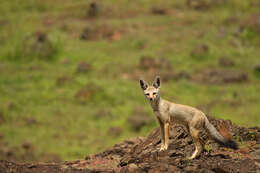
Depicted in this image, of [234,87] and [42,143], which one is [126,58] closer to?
[234,87]

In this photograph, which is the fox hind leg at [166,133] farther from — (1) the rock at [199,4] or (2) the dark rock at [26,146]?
(1) the rock at [199,4]

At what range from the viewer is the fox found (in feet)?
27.3

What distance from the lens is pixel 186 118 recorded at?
8391 millimetres

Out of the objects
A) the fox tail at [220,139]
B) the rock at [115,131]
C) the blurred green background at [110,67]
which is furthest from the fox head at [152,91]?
the rock at [115,131]

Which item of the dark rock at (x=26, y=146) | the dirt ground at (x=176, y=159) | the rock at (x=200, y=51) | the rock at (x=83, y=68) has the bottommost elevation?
the dirt ground at (x=176, y=159)

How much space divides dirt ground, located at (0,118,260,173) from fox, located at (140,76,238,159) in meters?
0.27

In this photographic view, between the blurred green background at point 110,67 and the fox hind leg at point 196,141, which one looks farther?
the blurred green background at point 110,67

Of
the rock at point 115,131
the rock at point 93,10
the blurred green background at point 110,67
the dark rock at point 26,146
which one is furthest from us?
the rock at point 93,10

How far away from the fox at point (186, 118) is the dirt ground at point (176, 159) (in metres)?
0.27

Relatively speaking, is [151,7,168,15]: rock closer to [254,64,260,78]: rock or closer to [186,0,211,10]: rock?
[186,0,211,10]: rock

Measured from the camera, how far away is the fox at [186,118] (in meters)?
8.33

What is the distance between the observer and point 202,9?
38812 mm

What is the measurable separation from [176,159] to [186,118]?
0.74m

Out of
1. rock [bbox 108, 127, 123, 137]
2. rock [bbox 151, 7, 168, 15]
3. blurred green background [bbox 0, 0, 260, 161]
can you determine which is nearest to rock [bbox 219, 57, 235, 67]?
blurred green background [bbox 0, 0, 260, 161]
